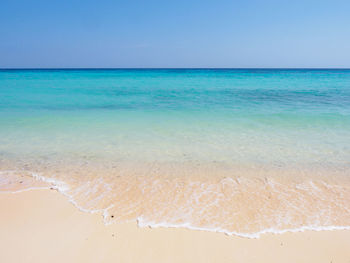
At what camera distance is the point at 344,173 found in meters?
4.38

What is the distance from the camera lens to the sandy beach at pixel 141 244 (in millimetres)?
2438

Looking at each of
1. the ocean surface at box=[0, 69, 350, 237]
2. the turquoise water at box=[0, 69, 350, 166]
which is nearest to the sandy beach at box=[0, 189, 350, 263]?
the ocean surface at box=[0, 69, 350, 237]

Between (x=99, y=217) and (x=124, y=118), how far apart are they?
21.6 feet

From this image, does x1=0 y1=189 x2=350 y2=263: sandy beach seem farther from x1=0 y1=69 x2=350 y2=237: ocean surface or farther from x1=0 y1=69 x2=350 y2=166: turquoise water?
x1=0 y1=69 x2=350 y2=166: turquoise water

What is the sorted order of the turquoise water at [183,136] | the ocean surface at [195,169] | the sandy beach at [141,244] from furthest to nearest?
the turquoise water at [183,136] < the ocean surface at [195,169] < the sandy beach at [141,244]

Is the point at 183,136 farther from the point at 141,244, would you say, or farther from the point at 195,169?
the point at 141,244

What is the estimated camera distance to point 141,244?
261 centimetres

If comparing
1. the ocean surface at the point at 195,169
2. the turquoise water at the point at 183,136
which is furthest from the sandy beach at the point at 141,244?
the turquoise water at the point at 183,136

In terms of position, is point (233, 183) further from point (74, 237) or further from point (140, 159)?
point (74, 237)

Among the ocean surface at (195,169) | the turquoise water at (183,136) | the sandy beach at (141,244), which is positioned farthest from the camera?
the turquoise water at (183,136)

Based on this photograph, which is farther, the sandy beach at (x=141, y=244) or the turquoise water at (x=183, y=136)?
the turquoise water at (x=183, y=136)

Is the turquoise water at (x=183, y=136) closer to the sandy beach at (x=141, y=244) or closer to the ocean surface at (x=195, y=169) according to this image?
the ocean surface at (x=195, y=169)

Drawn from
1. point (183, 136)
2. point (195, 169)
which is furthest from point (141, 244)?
point (183, 136)

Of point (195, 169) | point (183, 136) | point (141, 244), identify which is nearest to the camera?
point (141, 244)
